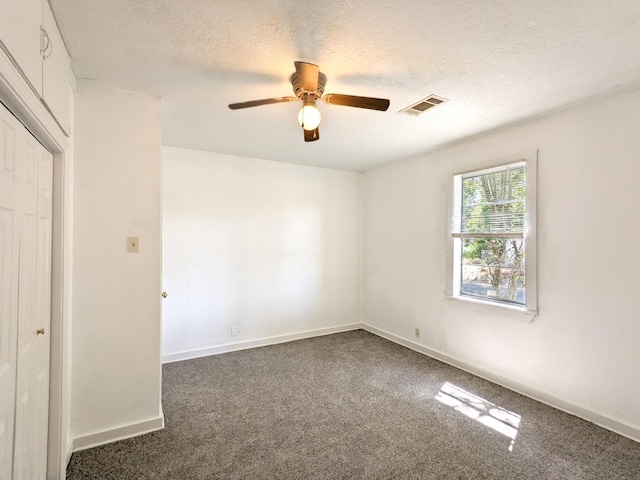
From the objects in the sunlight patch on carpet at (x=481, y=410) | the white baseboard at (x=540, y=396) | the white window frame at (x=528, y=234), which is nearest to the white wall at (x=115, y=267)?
the sunlight patch on carpet at (x=481, y=410)

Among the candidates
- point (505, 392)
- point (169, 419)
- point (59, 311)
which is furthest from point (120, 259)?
point (505, 392)

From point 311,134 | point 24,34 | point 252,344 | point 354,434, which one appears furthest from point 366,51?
point 252,344

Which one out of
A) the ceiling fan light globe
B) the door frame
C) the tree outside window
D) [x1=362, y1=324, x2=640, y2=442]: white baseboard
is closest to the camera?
the door frame

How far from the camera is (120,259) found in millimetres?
2129

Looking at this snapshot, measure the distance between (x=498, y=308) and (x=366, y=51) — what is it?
2.53 meters

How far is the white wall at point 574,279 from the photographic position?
215cm

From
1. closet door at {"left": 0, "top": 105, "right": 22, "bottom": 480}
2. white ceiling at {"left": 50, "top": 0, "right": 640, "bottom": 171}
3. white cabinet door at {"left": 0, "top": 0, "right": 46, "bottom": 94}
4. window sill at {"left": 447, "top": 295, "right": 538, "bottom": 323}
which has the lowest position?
window sill at {"left": 447, "top": 295, "right": 538, "bottom": 323}

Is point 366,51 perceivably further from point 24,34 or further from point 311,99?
point 24,34

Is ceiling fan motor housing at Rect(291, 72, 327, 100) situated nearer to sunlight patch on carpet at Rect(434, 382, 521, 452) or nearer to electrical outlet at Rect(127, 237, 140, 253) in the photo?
electrical outlet at Rect(127, 237, 140, 253)

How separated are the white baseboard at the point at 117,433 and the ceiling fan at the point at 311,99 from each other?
225 cm

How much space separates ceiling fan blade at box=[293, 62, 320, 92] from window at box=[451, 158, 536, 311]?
2066 mm

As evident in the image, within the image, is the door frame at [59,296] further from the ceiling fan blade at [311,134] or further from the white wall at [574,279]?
the white wall at [574,279]

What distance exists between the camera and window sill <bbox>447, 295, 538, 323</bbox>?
268cm

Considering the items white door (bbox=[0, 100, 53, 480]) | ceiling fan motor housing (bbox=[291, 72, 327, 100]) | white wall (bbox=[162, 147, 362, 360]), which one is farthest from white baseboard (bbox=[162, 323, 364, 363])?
ceiling fan motor housing (bbox=[291, 72, 327, 100])
